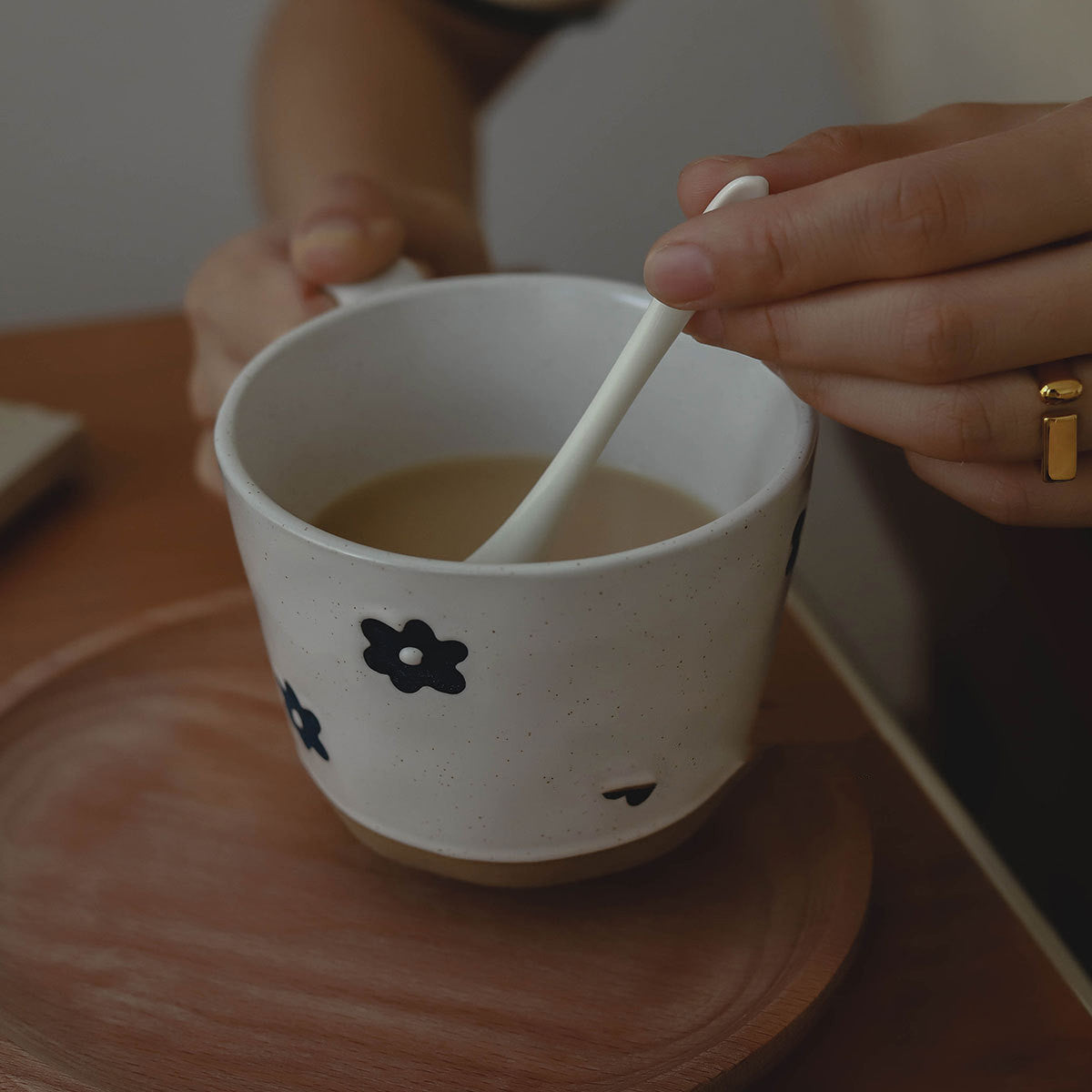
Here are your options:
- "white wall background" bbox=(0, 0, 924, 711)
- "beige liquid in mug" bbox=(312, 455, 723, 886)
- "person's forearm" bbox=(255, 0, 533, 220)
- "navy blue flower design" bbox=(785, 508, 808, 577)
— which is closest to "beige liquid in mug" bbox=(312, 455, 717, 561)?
"beige liquid in mug" bbox=(312, 455, 723, 886)

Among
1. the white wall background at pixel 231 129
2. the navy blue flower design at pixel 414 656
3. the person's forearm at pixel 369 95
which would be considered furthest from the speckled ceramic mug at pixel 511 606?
the white wall background at pixel 231 129

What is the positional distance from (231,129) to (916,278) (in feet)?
6.62

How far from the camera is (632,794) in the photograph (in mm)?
420

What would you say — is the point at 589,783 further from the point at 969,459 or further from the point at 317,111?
the point at 317,111

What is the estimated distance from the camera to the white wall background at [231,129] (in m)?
1.98

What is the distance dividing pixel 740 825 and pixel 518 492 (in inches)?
7.5

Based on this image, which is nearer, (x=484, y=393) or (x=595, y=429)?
(x=595, y=429)

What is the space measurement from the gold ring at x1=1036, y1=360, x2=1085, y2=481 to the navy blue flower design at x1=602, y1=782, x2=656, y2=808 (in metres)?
0.19

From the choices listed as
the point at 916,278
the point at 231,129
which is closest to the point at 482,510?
the point at 916,278

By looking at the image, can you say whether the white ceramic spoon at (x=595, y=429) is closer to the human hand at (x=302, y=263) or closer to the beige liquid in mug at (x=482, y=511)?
the beige liquid in mug at (x=482, y=511)

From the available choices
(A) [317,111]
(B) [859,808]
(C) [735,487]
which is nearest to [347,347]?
(C) [735,487]

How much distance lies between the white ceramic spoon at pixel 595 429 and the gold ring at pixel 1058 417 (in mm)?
120

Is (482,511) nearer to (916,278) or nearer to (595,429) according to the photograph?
(595,429)

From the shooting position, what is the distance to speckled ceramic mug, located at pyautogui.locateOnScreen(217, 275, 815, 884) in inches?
14.2
